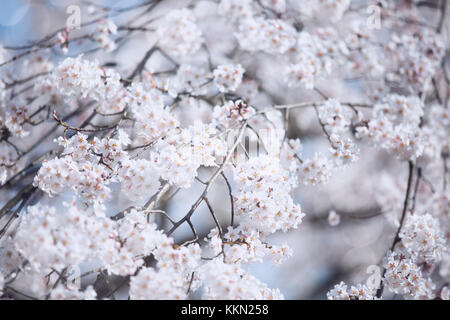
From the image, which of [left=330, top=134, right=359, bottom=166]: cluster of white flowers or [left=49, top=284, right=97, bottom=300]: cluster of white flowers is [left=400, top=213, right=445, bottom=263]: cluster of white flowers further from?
[left=49, top=284, right=97, bottom=300]: cluster of white flowers

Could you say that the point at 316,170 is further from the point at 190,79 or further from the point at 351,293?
the point at 190,79

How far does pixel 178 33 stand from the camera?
166cm

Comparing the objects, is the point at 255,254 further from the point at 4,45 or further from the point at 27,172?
the point at 4,45

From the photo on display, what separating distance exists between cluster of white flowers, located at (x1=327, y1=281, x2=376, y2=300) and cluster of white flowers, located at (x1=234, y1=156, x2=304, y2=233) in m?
0.32

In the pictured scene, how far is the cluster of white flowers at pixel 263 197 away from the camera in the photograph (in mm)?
1220

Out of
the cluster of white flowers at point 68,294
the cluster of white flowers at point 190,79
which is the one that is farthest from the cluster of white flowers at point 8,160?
the cluster of white flowers at point 190,79

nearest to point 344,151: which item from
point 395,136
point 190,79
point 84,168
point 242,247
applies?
point 395,136

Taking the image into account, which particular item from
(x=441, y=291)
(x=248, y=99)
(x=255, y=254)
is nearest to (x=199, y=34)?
Answer: (x=248, y=99)

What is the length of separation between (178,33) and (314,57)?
628mm

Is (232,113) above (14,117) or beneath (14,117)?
beneath

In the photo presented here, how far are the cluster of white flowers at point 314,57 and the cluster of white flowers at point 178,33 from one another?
46cm

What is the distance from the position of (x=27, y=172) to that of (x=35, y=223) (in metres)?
0.48

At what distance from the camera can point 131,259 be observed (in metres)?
1.06
